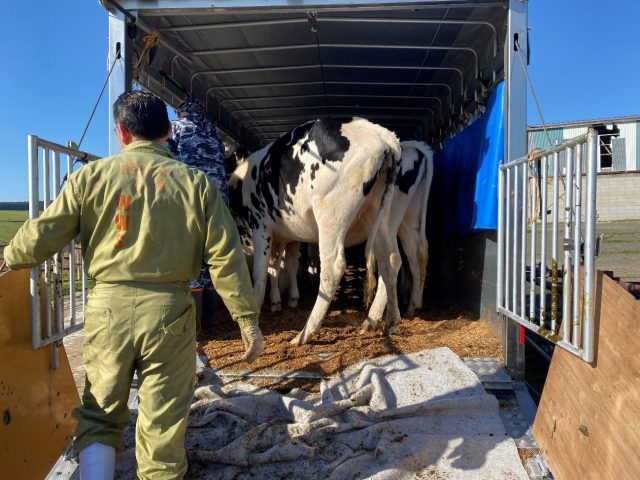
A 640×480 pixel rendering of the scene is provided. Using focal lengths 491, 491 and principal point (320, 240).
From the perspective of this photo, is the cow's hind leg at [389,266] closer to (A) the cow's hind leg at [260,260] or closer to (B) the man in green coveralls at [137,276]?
(A) the cow's hind leg at [260,260]

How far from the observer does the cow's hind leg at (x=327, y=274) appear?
4.70m

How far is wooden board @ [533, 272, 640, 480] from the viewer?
2131mm

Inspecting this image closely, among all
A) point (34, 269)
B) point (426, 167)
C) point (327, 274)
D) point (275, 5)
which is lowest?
point (327, 274)

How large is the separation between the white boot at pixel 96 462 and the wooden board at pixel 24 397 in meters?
0.59

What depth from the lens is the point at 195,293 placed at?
498 centimetres

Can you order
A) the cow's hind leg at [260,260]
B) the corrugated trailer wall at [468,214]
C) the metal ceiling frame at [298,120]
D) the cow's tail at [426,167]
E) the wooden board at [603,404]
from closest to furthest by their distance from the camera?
1. the wooden board at [603,404]
2. the corrugated trailer wall at [468,214]
3. the cow's hind leg at [260,260]
4. the cow's tail at [426,167]
5. the metal ceiling frame at [298,120]

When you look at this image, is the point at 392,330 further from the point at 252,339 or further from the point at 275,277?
the point at 252,339

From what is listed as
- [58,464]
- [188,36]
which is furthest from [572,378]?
[188,36]

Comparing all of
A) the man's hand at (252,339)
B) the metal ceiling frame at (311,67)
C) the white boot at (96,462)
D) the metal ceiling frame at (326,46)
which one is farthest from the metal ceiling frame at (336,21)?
the white boot at (96,462)

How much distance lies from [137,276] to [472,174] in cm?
427

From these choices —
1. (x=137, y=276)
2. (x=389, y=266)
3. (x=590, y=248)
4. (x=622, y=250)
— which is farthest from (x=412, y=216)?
(x=622, y=250)

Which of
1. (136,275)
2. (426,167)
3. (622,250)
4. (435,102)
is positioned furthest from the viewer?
(622,250)

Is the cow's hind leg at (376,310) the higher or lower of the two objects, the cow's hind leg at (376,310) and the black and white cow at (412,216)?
the lower

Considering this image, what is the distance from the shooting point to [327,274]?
4.72 m
